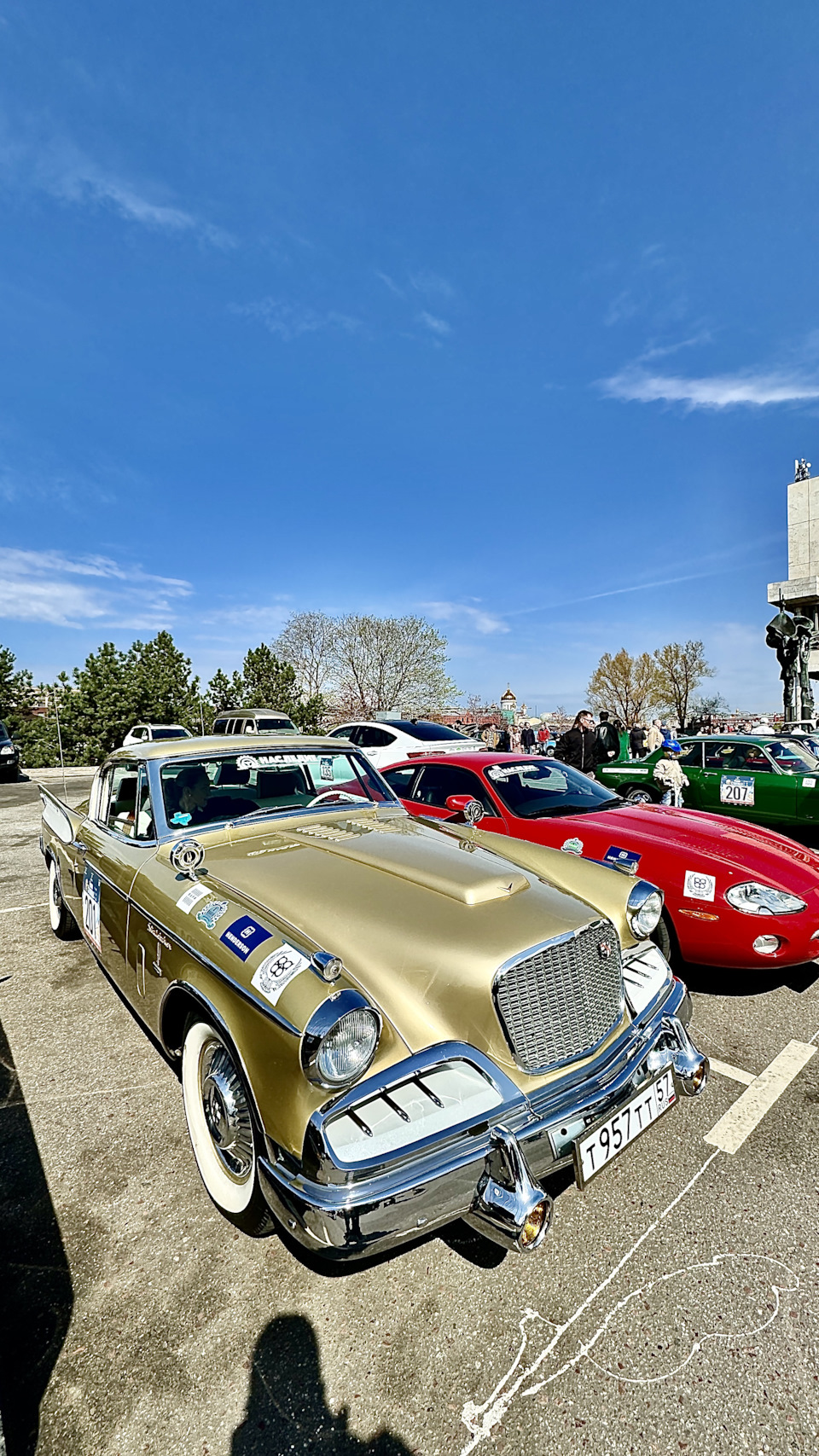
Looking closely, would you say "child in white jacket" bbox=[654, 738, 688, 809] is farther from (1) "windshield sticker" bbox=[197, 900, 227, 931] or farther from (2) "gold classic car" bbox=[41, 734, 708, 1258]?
(1) "windshield sticker" bbox=[197, 900, 227, 931]

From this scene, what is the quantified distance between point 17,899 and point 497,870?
5.91 metres

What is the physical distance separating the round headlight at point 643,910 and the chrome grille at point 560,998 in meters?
0.44

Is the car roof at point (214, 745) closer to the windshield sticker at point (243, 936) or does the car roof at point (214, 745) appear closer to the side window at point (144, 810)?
the side window at point (144, 810)

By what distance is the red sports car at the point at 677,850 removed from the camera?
3693 millimetres

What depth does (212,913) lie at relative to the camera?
7.89 ft

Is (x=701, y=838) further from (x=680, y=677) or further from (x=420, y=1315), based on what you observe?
(x=680, y=677)

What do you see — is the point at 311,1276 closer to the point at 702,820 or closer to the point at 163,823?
the point at 163,823

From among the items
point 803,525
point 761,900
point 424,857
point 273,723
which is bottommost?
point 761,900

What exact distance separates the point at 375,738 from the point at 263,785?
23.1ft

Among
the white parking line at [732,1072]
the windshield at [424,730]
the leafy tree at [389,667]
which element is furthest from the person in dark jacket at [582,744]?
the leafy tree at [389,667]

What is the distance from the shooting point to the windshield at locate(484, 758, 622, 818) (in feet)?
16.3

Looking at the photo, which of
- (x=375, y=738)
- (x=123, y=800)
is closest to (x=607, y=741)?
(x=375, y=738)

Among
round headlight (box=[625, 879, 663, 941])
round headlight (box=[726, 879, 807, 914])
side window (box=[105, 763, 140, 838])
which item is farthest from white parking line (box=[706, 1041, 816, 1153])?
side window (box=[105, 763, 140, 838])

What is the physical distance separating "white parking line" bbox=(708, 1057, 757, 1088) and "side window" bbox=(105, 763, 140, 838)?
10.6 ft
